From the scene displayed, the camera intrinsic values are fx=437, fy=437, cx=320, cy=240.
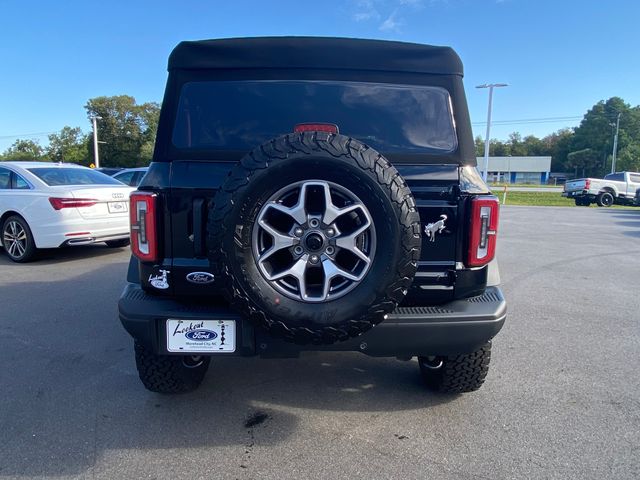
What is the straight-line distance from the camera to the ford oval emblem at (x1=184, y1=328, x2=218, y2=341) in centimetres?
229

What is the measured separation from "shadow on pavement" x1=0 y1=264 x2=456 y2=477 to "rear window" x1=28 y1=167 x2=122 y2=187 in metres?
3.64

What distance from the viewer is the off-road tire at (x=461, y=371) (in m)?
2.79

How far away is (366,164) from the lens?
207 cm

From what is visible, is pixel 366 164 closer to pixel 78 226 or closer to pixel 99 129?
pixel 78 226

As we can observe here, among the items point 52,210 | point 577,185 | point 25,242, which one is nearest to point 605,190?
point 577,185

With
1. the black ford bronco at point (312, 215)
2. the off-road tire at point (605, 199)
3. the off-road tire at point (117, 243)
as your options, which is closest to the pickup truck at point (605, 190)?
the off-road tire at point (605, 199)

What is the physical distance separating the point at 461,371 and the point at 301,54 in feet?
7.25

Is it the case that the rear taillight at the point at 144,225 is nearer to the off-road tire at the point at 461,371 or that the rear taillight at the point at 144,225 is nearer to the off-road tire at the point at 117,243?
the off-road tire at the point at 461,371

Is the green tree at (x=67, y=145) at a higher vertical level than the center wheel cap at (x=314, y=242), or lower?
higher

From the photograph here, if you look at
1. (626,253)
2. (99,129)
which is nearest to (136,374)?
(626,253)

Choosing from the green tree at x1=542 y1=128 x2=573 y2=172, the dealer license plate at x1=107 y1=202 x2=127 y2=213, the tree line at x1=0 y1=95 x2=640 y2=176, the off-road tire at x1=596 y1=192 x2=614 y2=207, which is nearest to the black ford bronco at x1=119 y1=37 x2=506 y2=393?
the dealer license plate at x1=107 y1=202 x2=127 y2=213

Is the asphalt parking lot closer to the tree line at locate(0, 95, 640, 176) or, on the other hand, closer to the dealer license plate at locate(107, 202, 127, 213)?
the dealer license plate at locate(107, 202, 127, 213)

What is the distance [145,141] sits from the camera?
64375 mm

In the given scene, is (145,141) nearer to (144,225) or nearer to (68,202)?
(68,202)
